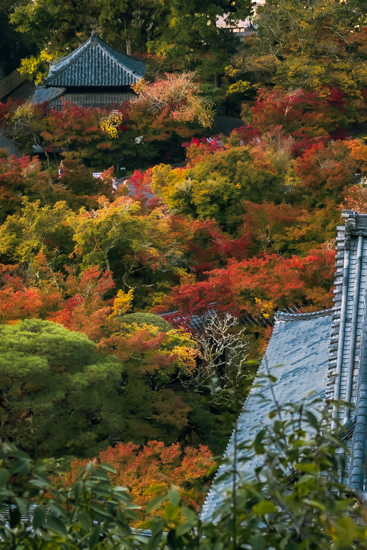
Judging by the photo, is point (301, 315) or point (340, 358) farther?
point (301, 315)

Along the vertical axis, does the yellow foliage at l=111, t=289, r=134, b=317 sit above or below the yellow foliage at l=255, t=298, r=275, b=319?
above

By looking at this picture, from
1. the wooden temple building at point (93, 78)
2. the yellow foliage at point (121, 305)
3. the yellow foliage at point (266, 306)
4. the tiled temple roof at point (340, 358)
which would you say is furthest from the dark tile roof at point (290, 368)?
the wooden temple building at point (93, 78)

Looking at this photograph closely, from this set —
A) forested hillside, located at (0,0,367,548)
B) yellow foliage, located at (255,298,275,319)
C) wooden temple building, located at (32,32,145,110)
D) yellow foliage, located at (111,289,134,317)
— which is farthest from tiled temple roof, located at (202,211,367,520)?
wooden temple building, located at (32,32,145,110)

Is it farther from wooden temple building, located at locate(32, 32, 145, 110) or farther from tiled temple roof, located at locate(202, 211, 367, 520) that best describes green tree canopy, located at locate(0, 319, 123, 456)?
wooden temple building, located at locate(32, 32, 145, 110)

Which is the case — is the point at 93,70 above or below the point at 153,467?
above

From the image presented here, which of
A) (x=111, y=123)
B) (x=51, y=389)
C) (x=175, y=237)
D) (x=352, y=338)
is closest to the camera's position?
(x=352, y=338)

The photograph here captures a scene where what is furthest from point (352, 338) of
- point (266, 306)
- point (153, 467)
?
point (266, 306)

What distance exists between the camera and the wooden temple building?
37.8 m

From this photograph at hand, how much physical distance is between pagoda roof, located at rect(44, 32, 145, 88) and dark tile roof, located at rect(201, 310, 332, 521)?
25.7 meters

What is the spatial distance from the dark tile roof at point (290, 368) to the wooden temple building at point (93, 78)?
2545 centimetres

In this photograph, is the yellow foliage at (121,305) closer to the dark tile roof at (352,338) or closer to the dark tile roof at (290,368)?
the dark tile roof at (290,368)

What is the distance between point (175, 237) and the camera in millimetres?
22156

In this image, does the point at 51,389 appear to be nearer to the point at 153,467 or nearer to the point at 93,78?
the point at 153,467

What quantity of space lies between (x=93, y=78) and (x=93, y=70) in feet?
1.81
